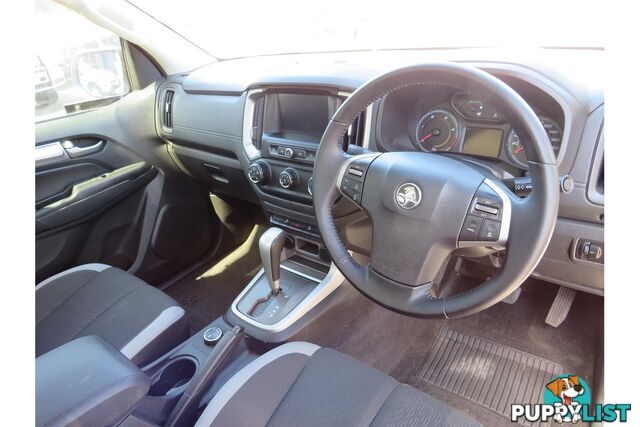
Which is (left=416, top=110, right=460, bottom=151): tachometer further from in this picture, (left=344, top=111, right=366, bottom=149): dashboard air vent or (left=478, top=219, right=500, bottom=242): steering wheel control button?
(left=478, top=219, right=500, bottom=242): steering wheel control button

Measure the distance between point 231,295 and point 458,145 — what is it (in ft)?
4.49

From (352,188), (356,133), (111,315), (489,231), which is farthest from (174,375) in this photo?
(489,231)

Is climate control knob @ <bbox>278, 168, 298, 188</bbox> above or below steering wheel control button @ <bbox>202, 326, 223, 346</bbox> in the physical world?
above

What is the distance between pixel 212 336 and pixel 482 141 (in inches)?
41.2

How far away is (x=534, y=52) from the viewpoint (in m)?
1.17

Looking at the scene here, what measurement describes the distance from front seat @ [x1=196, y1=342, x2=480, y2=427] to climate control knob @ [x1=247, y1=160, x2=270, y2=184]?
2.14 ft

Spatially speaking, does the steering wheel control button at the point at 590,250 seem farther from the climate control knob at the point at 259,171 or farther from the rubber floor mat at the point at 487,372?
the climate control knob at the point at 259,171

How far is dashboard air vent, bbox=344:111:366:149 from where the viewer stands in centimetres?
124

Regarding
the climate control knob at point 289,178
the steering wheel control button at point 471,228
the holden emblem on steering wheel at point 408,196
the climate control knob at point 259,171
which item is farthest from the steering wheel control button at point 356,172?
the climate control knob at point 259,171

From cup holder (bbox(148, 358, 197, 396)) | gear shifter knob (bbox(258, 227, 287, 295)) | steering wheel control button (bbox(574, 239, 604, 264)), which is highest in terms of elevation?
steering wheel control button (bbox(574, 239, 604, 264))

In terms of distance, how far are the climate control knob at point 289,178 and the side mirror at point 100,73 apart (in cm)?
105

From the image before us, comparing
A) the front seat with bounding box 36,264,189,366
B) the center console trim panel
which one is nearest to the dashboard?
the center console trim panel
